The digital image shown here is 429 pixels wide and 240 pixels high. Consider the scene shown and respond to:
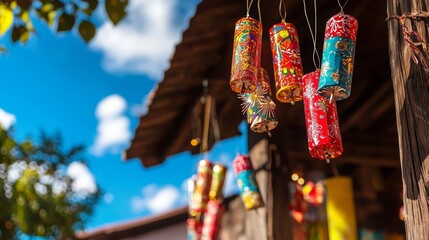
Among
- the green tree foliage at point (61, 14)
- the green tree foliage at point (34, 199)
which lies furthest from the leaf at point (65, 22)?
the green tree foliage at point (34, 199)

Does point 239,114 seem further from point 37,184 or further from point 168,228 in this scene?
point 37,184

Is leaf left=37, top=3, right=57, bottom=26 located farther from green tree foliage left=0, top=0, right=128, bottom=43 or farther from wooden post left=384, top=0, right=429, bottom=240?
wooden post left=384, top=0, right=429, bottom=240

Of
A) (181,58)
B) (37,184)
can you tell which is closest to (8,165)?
(37,184)

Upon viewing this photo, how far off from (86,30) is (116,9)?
9.9 inches

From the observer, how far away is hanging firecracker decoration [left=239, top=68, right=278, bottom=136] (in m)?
2.98

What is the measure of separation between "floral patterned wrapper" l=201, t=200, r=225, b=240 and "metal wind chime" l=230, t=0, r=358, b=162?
234cm

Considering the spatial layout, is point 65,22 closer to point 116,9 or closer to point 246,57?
point 116,9

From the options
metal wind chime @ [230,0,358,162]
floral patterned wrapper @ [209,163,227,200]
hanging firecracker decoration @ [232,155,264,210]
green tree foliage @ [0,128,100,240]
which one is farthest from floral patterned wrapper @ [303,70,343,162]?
green tree foliage @ [0,128,100,240]

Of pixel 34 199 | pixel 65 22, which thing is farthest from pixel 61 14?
pixel 34 199

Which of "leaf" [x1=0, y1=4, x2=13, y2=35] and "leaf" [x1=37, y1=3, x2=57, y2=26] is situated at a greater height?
"leaf" [x1=37, y1=3, x2=57, y2=26]

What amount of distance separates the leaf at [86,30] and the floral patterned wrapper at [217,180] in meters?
1.52

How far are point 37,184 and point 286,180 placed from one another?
9.33 meters

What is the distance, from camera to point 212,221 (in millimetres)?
5285

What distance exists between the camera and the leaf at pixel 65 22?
14.0 ft
